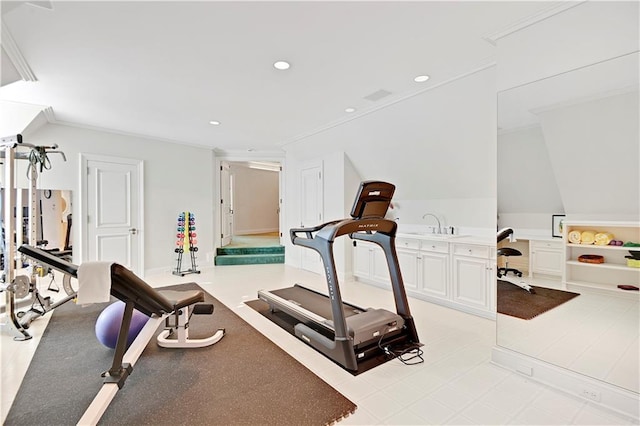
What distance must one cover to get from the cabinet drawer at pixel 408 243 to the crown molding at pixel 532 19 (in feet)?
8.16

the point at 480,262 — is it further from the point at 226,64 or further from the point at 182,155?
the point at 182,155

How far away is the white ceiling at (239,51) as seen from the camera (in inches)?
79.2

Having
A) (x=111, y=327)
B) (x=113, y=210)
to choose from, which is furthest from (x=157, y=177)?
(x=111, y=327)

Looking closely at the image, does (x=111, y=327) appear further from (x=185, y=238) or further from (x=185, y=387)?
(x=185, y=238)

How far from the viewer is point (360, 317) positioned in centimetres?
265

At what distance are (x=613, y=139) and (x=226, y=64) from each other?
304 cm

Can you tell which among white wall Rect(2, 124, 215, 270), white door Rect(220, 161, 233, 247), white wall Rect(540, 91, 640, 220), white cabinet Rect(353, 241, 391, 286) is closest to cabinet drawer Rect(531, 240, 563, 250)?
white wall Rect(540, 91, 640, 220)

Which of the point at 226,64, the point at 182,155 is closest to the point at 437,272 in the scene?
the point at 226,64

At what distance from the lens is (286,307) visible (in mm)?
3287

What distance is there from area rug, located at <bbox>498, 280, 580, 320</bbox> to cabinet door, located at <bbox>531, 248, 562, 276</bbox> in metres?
0.15

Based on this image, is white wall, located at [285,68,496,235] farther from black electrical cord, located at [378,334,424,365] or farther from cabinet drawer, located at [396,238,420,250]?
black electrical cord, located at [378,334,424,365]

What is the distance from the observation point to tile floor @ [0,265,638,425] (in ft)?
5.81

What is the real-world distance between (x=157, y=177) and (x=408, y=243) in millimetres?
4683

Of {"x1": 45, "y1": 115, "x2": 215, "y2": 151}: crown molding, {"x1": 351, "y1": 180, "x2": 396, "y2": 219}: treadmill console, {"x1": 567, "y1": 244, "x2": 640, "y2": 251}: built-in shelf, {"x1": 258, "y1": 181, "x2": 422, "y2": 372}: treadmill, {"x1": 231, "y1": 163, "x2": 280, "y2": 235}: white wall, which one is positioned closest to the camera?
{"x1": 567, "y1": 244, "x2": 640, "y2": 251}: built-in shelf
